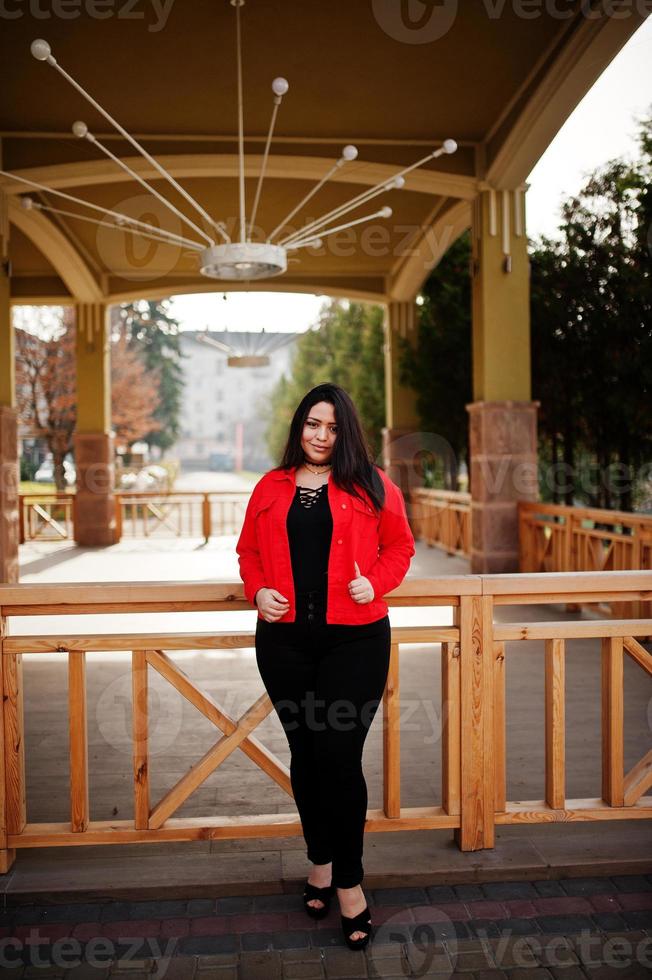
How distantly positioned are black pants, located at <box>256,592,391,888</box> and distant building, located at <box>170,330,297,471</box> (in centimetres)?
4411

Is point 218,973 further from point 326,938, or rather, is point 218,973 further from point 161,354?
point 161,354

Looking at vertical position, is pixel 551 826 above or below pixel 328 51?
below

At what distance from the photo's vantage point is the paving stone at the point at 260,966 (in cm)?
205

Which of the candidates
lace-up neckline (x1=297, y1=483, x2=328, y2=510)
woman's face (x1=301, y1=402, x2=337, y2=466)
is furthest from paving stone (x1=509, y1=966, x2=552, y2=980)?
woman's face (x1=301, y1=402, x2=337, y2=466)

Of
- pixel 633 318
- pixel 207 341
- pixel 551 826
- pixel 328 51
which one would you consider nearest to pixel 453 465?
pixel 633 318

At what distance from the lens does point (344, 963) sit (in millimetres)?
2104

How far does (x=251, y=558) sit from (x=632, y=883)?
1514 millimetres

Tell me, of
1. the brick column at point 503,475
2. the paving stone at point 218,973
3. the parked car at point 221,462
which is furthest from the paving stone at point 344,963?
the parked car at point 221,462

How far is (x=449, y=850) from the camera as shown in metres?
2.62

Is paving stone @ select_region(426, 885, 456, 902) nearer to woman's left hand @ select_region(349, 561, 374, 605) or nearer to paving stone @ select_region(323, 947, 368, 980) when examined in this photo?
paving stone @ select_region(323, 947, 368, 980)

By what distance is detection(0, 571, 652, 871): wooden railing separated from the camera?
8.07 ft

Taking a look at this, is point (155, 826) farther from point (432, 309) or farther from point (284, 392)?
point (284, 392)

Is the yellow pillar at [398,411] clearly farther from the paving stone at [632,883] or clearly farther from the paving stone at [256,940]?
the paving stone at [256,940]

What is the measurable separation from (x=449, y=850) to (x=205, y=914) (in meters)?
0.79
